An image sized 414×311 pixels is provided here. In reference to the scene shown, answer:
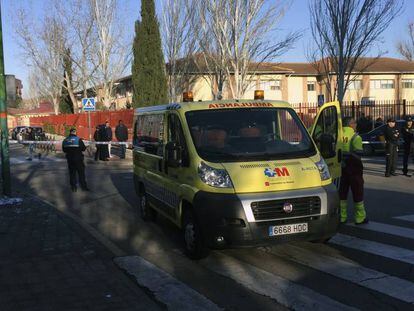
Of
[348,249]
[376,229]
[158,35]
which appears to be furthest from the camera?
[158,35]

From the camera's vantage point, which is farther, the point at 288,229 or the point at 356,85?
the point at 356,85

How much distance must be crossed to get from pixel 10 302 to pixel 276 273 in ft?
9.08

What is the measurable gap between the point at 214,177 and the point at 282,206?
0.84 metres

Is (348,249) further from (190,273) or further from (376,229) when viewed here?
(190,273)

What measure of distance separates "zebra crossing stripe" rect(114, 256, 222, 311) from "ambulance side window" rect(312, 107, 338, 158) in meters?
2.87

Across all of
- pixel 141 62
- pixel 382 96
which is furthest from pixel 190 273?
pixel 382 96

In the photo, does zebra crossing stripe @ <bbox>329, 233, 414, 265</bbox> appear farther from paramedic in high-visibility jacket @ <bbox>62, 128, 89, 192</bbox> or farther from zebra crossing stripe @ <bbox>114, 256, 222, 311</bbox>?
paramedic in high-visibility jacket @ <bbox>62, 128, 89, 192</bbox>

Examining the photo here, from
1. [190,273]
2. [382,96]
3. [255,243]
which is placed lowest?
[190,273]

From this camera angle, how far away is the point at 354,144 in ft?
25.3

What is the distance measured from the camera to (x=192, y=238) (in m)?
6.14

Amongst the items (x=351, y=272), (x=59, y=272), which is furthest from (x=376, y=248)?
(x=59, y=272)

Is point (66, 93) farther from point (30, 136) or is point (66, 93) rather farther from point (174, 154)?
point (174, 154)

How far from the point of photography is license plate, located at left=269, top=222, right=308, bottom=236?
5613 millimetres

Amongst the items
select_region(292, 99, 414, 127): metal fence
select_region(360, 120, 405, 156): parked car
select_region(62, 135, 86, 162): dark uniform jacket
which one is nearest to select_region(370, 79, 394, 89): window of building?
select_region(292, 99, 414, 127): metal fence
